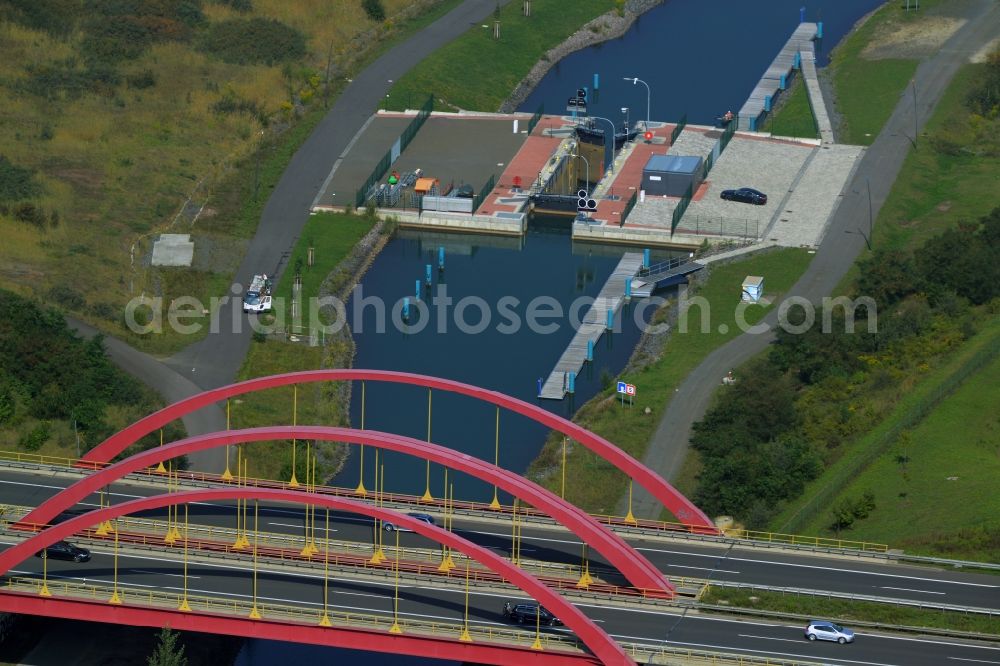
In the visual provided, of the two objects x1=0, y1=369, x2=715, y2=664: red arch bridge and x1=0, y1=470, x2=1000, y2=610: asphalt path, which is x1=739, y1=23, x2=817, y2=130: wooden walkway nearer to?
x1=0, y1=369, x2=715, y2=664: red arch bridge

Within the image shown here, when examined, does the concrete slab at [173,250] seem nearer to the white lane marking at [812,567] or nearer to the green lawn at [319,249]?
the green lawn at [319,249]

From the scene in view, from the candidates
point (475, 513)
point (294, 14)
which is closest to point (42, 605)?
point (475, 513)

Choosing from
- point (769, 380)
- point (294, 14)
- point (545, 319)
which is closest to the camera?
point (769, 380)

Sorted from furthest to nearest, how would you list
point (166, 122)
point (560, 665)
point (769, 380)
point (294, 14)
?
point (294, 14) → point (166, 122) → point (769, 380) → point (560, 665)

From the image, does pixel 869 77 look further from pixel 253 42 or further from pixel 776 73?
pixel 253 42

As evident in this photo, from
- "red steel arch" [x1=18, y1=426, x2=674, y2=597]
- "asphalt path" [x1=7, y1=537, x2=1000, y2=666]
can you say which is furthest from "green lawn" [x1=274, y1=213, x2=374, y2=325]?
"red steel arch" [x1=18, y1=426, x2=674, y2=597]

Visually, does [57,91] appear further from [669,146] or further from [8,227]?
[669,146]

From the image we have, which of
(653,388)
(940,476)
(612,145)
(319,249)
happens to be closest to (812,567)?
(940,476)
